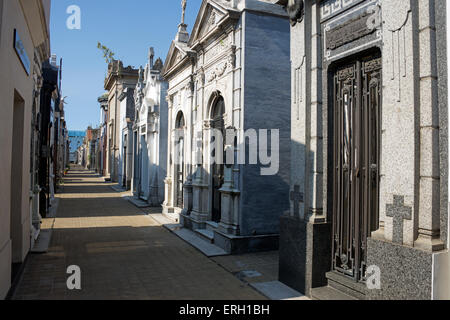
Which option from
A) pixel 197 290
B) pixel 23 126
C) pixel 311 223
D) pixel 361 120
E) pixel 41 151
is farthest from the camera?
pixel 41 151

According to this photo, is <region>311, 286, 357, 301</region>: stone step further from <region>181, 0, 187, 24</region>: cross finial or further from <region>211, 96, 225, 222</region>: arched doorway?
<region>181, 0, 187, 24</region>: cross finial

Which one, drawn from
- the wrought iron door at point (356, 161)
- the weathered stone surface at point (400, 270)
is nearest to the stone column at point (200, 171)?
the wrought iron door at point (356, 161)

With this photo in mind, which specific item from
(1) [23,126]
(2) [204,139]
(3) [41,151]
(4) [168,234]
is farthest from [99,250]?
(3) [41,151]

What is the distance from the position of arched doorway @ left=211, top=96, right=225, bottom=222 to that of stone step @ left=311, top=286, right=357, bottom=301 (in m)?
4.31

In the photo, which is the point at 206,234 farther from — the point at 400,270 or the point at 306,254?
the point at 400,270

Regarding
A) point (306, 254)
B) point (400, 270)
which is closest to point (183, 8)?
point (306, 254)

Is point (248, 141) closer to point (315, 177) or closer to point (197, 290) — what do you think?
point (315, 177)

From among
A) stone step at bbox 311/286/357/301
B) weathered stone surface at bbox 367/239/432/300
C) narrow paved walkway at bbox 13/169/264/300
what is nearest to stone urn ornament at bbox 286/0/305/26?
weathered stone surface at bbox 367/239/432/300

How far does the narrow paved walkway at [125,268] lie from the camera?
5.17 m

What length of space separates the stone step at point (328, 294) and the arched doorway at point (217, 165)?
14.1ft

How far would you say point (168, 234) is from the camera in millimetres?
9672

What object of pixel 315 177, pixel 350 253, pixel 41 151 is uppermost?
pixel 41 151

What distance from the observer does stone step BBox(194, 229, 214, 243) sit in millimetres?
8338
